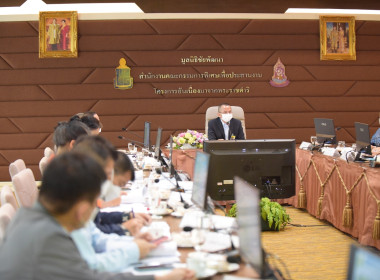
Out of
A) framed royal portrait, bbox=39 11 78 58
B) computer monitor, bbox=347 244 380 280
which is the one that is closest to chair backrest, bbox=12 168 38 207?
computer monitor, bbox=347 244 380 280

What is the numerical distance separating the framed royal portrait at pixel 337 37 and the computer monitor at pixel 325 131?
85.0 inches

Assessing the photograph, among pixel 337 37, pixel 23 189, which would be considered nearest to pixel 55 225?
pixel 23 189

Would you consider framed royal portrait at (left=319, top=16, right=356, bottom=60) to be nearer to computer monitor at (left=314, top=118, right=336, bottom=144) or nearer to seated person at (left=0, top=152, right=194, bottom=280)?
computer monitor at (left=314, top=118, right=336, bottom=144)

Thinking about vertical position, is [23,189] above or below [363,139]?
below

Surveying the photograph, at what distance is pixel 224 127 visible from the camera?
19.7 feet

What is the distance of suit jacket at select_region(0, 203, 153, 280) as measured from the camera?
1223 mm

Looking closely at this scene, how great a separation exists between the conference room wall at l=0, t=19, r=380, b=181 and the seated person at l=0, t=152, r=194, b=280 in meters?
5.85

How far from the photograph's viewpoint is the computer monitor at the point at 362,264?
953 millimetres

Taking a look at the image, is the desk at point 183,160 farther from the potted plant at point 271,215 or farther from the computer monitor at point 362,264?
the computer monitor at point 362,264

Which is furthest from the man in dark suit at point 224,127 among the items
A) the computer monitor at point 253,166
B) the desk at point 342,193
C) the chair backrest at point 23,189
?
the chair backrest at point 23,189

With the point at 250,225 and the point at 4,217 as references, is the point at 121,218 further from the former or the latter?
the point at 250,225

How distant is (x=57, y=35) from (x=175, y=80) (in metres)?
1.96

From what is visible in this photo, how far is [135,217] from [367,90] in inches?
241

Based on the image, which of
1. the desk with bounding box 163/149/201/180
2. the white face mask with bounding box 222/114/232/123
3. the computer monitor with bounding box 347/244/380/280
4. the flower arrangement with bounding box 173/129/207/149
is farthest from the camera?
the white face mask with bounding box 222/114/232/123
